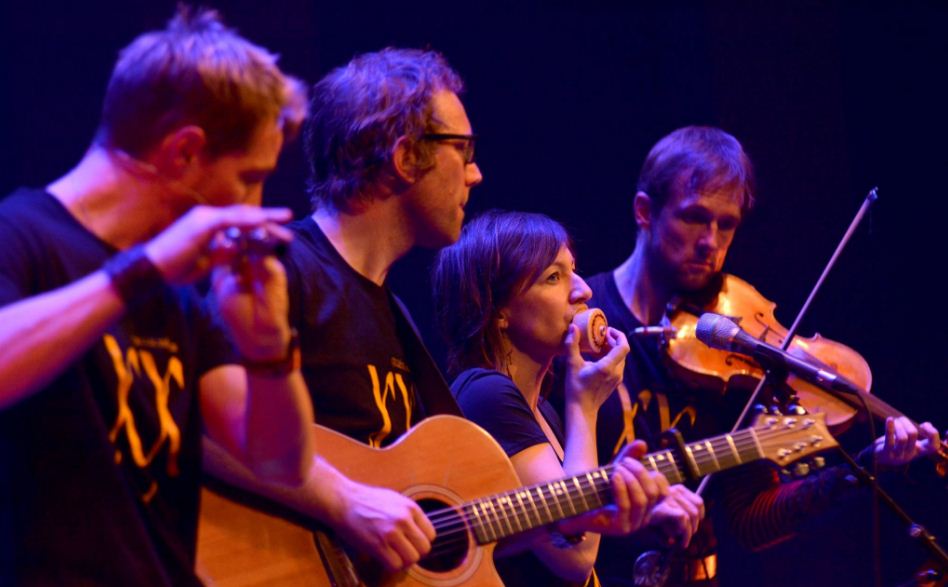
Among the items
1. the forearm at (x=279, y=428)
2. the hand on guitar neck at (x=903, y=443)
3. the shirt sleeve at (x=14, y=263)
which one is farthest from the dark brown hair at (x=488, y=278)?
the shirt sleeve at (x=14, y=263)

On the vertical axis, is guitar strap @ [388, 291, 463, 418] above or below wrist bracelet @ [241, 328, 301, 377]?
below

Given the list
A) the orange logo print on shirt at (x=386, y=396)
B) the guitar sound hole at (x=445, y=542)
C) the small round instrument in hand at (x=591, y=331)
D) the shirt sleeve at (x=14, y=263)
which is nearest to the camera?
the shirt sleeve at (x=14, y=263)

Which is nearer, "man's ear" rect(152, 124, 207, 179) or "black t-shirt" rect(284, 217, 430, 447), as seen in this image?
"man's ear" rect(152, 124, 207, 179)

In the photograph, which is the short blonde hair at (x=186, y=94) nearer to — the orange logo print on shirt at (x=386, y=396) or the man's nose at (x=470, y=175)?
the orange logo print on shirt at (x=386, y=396)

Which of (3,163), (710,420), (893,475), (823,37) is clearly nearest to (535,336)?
(710,420)

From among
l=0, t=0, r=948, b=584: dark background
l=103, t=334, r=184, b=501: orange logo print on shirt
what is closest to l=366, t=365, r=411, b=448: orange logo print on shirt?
l=103, t=334, r=184, b=501: orange logo print on shirt

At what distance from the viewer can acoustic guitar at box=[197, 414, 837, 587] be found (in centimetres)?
234

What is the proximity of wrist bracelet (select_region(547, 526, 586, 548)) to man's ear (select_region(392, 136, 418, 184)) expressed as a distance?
106 centimetres

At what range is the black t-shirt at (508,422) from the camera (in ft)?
10.1

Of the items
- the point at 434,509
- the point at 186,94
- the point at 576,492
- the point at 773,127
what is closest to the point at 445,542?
the point at 434,509

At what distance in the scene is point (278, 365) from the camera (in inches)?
74.6

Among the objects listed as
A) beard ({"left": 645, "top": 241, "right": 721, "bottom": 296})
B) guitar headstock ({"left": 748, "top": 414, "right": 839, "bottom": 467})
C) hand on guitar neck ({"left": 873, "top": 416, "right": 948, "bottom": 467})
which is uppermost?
beard ({"left": 645, "top": 241, "right": 721, "bottom": 296})

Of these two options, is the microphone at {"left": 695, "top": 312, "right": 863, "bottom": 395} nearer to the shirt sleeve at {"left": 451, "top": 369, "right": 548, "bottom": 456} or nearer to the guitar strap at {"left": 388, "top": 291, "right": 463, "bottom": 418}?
the shirt sleeve at {"left": 451, "top": 369, "right": 548, "bottom": 456}

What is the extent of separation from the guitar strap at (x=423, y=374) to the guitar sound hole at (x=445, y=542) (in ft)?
0.98
